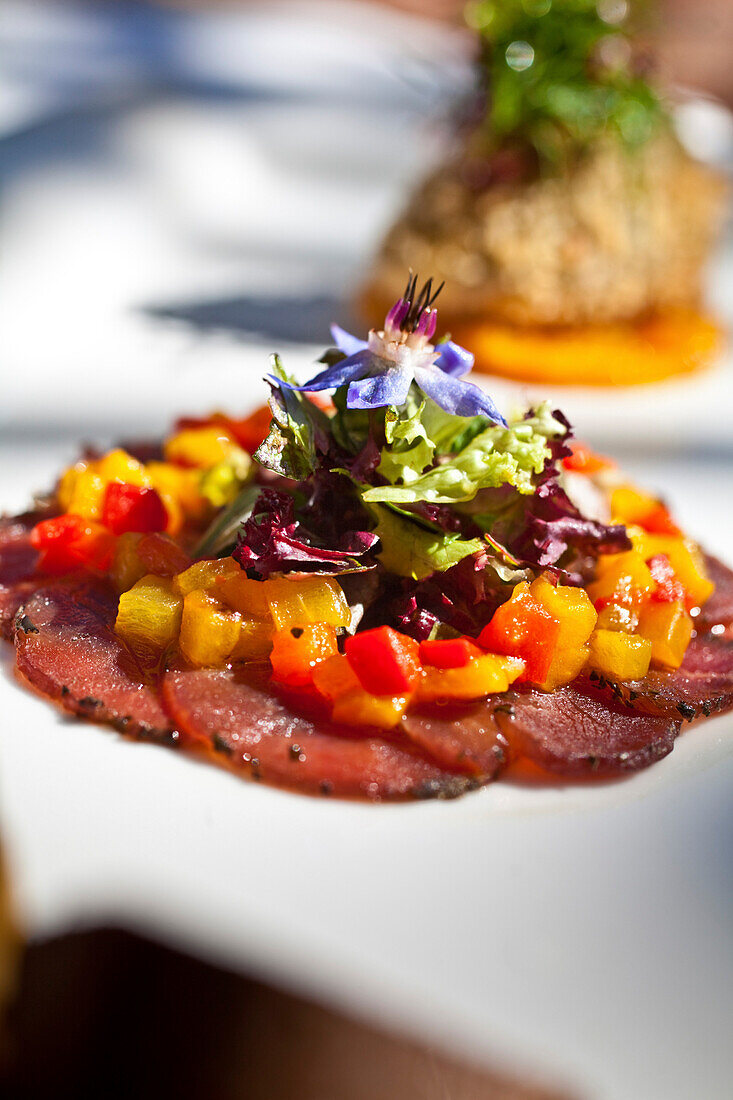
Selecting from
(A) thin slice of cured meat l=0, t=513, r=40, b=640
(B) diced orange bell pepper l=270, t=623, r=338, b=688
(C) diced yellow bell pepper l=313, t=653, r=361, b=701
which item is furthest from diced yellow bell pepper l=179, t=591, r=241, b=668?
(A) thin slice of cured meat l=0, t=513, r=40, b=640

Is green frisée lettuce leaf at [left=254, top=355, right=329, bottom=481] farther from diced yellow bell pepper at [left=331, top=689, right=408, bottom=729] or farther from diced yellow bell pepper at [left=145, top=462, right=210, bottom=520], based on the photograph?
diced yellow bell pepper at [left=331, top=689, right=408, bottom=729]

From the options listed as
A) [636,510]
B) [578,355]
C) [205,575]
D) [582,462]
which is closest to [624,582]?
[636,510]

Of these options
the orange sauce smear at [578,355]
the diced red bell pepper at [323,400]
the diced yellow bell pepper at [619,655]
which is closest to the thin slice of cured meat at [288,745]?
the diced yellow bell pepper at [619,655]

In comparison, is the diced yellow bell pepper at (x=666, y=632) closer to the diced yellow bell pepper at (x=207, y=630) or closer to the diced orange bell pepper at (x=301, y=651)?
the diced orange bell pepper at (x=301, y=651)

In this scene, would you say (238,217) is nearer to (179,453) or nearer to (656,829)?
(179,453)

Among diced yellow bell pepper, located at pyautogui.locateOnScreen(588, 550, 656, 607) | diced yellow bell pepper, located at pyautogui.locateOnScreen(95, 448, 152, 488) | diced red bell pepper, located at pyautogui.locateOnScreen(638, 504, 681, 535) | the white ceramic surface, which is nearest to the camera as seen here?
the white ceramic surface

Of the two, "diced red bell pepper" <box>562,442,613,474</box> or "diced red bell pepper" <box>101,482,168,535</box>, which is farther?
"diced red bell pepper" <box>562,442,613,474</box>
